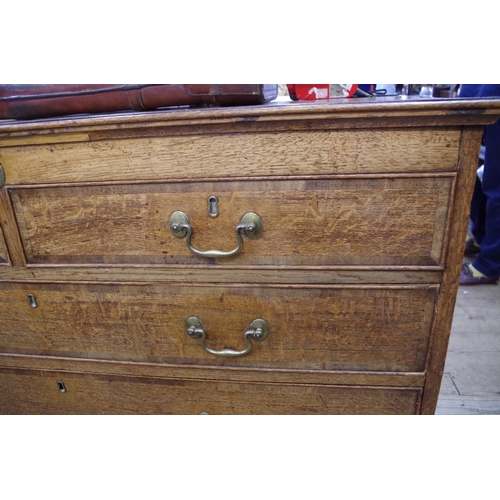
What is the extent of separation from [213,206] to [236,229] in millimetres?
59

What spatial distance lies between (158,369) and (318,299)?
0.39 m

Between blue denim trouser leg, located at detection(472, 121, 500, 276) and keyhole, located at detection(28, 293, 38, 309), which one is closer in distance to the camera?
keyhole, located at detection(28, 293, 38, 309)

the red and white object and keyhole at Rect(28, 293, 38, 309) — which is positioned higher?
the red and white object

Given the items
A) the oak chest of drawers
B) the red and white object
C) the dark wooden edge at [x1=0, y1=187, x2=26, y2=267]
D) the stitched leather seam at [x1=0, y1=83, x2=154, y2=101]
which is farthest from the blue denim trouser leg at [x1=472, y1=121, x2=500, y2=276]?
the dark wooden edge at [x1=0, y1=187, x2=26, y2=267]

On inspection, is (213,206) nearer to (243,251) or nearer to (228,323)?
(243,251)

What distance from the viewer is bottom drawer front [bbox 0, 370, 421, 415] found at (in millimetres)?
782

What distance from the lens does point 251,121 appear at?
61 centimetres

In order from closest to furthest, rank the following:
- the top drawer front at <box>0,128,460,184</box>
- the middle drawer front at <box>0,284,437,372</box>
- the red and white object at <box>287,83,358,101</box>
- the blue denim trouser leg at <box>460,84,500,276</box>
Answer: the top drawer front at <box>0,128,460,184</box>
the middle drawer front at <box>0,284,437,372</box>
the red and white object at <box>287,83,358,101</box>
the blue denim trouser leg at <box>460,84,500,276</box>

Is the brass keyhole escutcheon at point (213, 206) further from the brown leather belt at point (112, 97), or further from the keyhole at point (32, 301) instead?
the keyhole at point (32, 301)

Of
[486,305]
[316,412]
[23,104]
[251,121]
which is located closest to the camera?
[251,121]

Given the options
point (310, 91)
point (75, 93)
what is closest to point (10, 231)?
point (75, 93)

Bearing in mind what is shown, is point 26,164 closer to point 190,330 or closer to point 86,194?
point 86,194

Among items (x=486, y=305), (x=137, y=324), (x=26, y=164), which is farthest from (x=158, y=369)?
(x=486, y=305)

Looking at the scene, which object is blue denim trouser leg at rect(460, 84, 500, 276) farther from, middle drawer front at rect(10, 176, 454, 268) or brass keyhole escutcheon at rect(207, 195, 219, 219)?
brass keyhole escutcheon at rect(207, 195, 219, 219)
